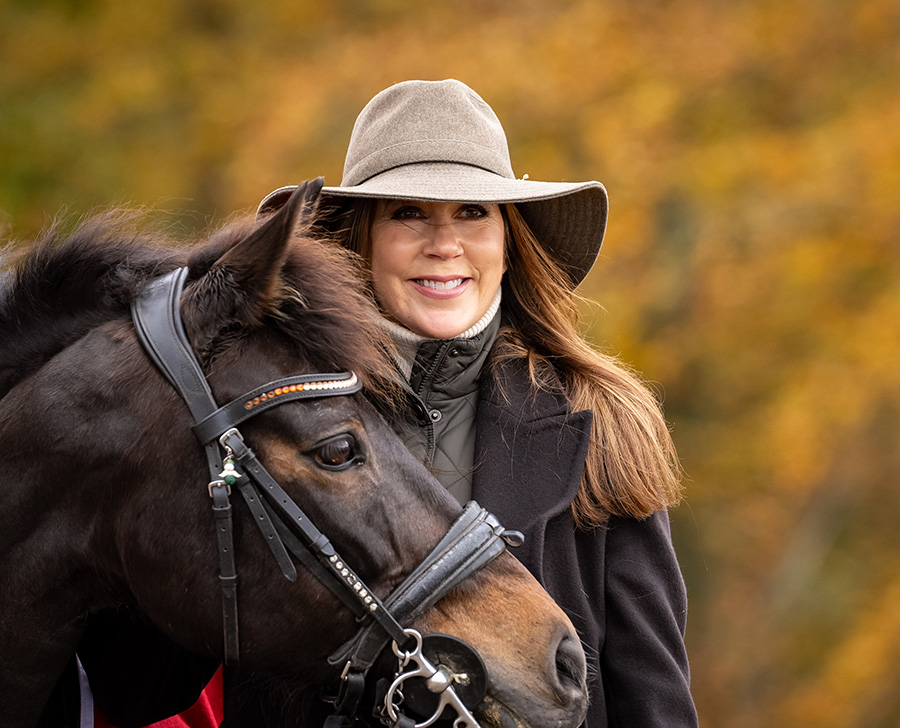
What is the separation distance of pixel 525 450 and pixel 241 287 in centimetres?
97

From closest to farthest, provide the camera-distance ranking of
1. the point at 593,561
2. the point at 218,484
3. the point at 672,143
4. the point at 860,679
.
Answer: the point at 218,484 < the point at 593,561 < the point at 672,143 < the point at 860,679

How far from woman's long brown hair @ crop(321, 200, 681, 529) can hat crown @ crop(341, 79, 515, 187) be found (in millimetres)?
156

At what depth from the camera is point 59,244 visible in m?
2.42

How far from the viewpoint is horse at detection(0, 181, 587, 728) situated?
2.18 meters

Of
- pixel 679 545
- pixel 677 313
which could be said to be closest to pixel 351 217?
pixel 677 313

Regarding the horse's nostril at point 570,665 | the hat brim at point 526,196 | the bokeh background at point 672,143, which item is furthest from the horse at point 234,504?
the bokeh background at point 672,143

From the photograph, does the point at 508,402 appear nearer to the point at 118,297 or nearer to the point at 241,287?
the point at 241,287

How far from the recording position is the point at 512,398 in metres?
2.86

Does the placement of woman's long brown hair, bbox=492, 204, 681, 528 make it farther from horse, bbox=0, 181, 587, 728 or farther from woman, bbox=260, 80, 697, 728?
horse, bbox=0, 181, 587, 728

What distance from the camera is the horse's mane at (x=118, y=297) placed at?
7.54 ft

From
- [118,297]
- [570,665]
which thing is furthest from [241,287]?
[570,665]

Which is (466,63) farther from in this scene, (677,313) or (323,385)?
(323,385)

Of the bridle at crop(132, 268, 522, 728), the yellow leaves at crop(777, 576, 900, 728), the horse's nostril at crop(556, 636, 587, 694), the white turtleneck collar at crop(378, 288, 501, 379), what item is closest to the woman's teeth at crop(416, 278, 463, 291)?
the white turtleneck collar at crop(378, 288, 501, 379)

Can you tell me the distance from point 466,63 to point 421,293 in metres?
5.67
